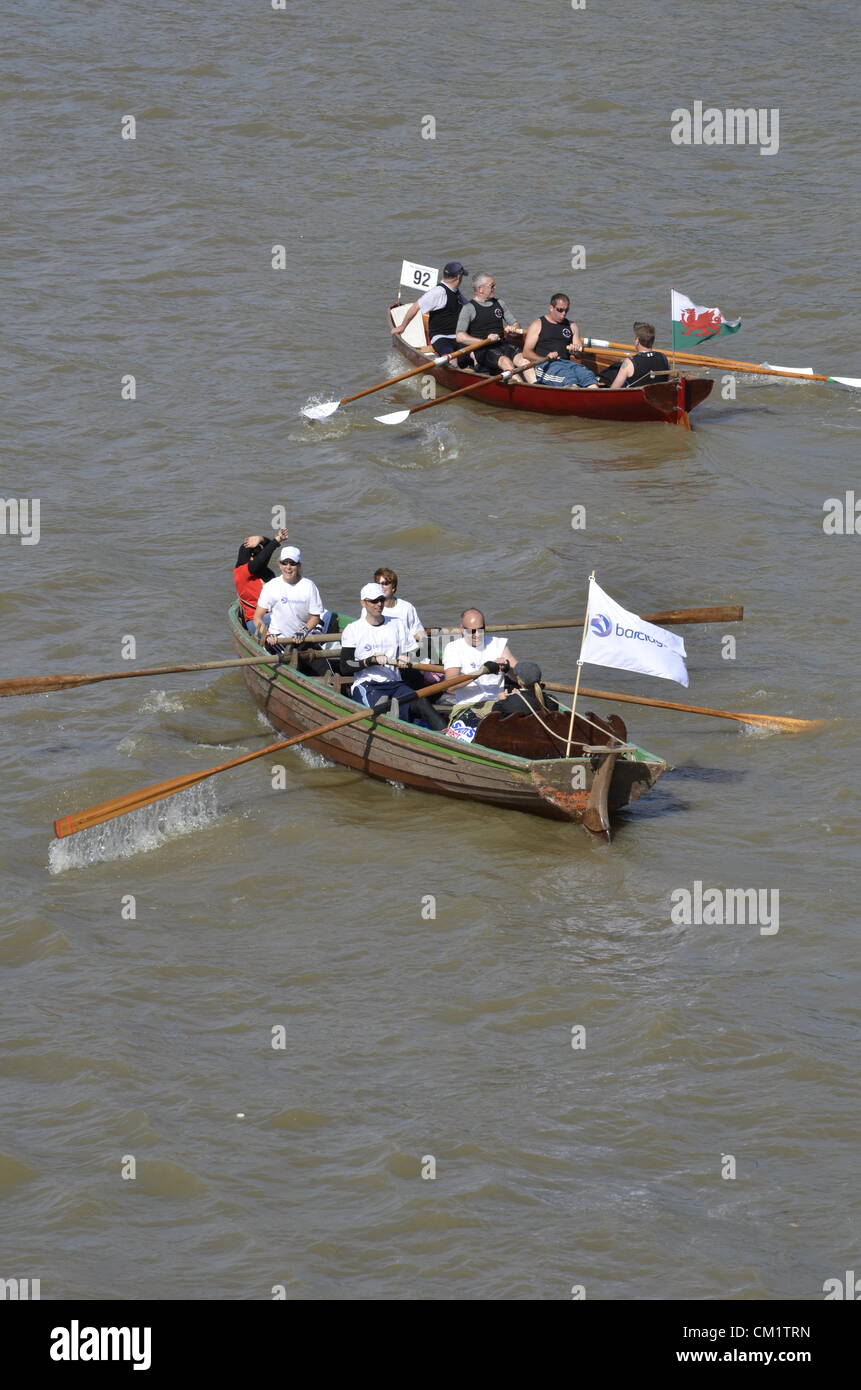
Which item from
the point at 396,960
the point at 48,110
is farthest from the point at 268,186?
the point at 396,960

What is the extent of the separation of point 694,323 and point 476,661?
772cm

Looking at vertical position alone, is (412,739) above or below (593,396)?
below

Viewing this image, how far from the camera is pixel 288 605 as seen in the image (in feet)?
49.2

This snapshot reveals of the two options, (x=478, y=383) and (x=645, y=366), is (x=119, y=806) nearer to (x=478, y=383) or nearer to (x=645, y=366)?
(x=645, y=366)

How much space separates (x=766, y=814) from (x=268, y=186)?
55.0 ft

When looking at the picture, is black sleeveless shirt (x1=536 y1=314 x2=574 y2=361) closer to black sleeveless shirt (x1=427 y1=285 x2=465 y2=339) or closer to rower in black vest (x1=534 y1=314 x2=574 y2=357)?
rower in black vest (x1=534 y1=314 x2=574 y2=357)

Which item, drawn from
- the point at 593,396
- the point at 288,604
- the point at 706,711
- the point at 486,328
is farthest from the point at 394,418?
the point at 706,711

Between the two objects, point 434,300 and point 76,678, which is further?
point 434,300

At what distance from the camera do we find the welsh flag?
1991 centimetres

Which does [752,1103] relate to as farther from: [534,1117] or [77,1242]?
[77,1242]

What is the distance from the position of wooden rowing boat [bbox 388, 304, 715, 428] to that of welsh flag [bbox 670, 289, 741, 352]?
46cm

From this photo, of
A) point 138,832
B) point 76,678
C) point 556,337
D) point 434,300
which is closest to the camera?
point 138,832


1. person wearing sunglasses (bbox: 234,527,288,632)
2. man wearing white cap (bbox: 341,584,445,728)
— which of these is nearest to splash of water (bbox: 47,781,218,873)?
man wearing white cap (bbox: 341,584,445,728)

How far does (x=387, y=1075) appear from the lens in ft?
35.1
